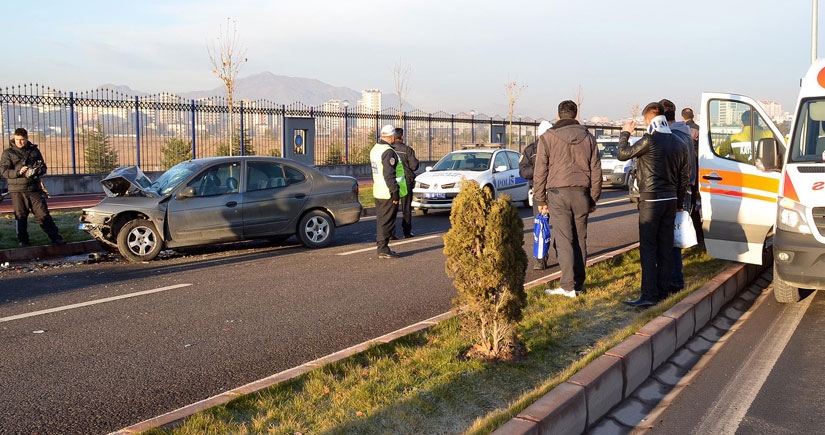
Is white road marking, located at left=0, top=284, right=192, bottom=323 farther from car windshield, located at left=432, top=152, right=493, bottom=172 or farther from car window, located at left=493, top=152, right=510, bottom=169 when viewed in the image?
car window, located at left=493, top=152, right=510, bottom=169

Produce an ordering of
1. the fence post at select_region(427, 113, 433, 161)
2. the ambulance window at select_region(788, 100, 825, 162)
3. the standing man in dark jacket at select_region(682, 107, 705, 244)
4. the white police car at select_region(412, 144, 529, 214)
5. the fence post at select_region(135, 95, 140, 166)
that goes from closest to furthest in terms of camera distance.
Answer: the ambulance window at select_region(788, 100, 825, 162) < the standing man in dark jacket at select_region(682, 107, 705, 244) < the white police car at select_region(412, 144, 529, 214) < the fence post at select_region(135, 95, 140, 166) < the fence post at select_region(427, 113, 433, 161)

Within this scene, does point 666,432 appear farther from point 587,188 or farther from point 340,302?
point 340,302

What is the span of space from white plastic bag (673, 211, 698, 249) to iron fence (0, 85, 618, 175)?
50.4 feet

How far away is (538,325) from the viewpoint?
6.36m

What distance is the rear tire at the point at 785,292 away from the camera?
7.65 metres

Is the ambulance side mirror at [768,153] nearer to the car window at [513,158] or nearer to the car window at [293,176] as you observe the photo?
the car window at [293,176]

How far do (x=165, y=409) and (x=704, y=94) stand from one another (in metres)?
7.16

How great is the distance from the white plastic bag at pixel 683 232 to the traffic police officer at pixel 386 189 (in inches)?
172

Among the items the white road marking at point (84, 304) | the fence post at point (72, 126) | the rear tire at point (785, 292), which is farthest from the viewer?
the fence post at point (72, 126)

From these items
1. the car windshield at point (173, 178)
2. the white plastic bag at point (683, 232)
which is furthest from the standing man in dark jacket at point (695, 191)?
the car windshield at point (173, 178)

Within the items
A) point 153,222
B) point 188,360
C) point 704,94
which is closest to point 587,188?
point 704,94

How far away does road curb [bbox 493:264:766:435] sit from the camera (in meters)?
4.14

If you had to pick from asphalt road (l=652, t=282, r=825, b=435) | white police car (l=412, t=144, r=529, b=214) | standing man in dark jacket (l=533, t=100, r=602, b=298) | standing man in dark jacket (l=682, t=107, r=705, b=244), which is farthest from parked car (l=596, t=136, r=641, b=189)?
asphalt road (l=652, t=282, r=825, b=435)

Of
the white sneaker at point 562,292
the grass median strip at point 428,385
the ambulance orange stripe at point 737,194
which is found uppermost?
the ambulance orange stripe at point 737,194
